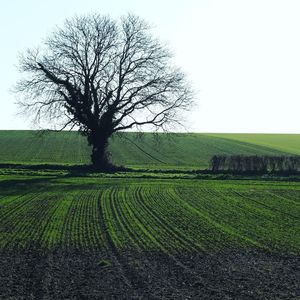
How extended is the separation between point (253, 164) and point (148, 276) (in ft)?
130

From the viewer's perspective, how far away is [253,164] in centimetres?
5491

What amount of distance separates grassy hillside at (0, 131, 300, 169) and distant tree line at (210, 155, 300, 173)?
8.26 metres

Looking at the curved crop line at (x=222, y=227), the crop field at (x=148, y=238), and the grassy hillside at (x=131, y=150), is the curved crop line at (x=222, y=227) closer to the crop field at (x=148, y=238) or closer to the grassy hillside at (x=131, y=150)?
the crop field at (x=148, y=238)

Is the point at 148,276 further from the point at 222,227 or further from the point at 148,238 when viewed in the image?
the point at 222,227

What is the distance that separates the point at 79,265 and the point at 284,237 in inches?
328

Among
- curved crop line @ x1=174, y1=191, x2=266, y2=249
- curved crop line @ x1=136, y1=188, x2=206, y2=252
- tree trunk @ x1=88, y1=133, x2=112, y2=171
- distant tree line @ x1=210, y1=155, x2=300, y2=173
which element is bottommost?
curved crop line @ x1=174, y1=191, x2=266, y2=249

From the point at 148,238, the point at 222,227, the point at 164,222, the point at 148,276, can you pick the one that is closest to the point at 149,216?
the point at 164,222

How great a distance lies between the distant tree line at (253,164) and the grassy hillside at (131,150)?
→ 325 inches

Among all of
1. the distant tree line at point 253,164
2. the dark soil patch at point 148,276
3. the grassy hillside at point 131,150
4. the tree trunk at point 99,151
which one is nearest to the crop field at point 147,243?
the dark soil patch at point 148,276

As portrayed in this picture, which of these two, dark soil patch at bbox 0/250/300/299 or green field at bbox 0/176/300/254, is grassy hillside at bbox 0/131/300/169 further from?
dark soil patch at bbox 0/250/300/299

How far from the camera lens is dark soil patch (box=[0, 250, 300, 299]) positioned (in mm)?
14398

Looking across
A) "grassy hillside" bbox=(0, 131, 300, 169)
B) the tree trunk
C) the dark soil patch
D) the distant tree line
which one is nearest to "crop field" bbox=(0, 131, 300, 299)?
the dark soil patch

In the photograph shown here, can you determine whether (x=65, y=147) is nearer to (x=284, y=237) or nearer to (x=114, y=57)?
(x=114, y=57)

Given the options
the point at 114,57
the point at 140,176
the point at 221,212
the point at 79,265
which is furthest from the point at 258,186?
the point at 79,265
